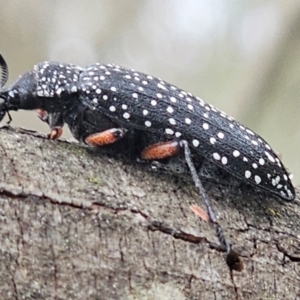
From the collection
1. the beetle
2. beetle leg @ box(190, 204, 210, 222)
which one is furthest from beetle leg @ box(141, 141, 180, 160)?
beetle leg @ box(190, 204, 210, 222)

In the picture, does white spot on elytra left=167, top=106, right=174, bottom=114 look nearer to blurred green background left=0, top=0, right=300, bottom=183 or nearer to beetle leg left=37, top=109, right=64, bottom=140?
beetle leg left=37, top=109, right=64, bottom=140

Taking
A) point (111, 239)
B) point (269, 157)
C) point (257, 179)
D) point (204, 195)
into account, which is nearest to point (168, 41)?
point (269, 157)

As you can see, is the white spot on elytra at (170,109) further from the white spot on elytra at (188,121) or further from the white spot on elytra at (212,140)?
the white spot on elytra at (212,140)

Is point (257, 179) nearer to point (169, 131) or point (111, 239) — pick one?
point (169, 131)

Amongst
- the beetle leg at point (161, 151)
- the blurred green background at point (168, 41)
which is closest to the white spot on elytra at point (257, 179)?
the beetle leg at point (161, 151)

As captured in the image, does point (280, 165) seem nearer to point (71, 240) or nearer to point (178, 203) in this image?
point (178, 203)

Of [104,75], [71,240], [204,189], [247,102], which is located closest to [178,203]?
[204,189]

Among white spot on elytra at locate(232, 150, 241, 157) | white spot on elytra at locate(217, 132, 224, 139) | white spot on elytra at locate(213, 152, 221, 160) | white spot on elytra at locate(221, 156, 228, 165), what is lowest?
white spot on elytra at locate(221, 156, 228, 165)
